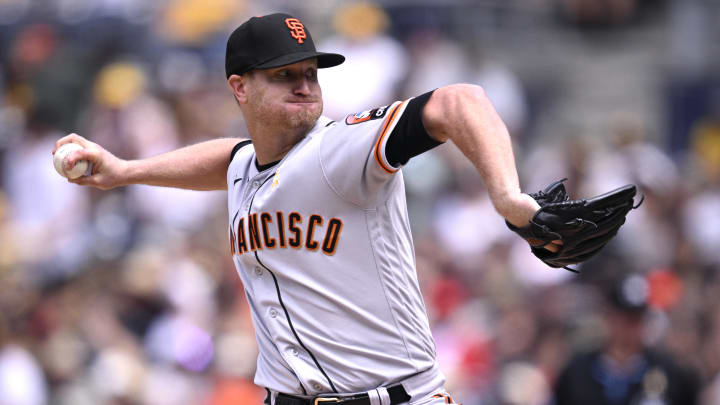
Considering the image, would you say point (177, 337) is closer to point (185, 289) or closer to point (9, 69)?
point (185, 289)

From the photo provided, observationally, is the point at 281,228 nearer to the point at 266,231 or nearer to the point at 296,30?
the point at 266,231

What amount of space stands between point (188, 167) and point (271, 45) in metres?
0.87

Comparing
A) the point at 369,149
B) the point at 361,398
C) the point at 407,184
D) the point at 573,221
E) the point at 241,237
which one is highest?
the point at 369,149

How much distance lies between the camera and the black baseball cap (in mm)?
3730

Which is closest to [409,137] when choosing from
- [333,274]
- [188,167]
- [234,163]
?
[333,274]

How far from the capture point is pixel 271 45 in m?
3.75

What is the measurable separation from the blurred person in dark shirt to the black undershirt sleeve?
317 cm

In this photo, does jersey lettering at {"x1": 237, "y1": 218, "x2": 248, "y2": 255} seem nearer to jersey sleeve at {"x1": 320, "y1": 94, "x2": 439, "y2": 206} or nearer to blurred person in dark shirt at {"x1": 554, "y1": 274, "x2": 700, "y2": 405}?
jersey sleeve at {"x1": 320, "y1": 94, "x2": 439, "y2": 206}

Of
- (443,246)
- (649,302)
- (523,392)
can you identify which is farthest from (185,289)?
(649,302)

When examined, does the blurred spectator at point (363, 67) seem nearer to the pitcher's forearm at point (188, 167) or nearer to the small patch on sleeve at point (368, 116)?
the pitcher's forearm at point (188, 167)

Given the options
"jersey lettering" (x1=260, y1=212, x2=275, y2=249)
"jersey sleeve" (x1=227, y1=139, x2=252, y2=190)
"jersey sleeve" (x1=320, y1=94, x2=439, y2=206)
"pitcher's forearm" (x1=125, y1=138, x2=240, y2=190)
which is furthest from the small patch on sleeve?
"pitcher's forearm" (x1=125, y1=138, x2=240, y2=190)

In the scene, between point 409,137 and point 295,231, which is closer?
point 409,137

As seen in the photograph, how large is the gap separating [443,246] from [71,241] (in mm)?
3688

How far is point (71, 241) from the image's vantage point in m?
10.2
